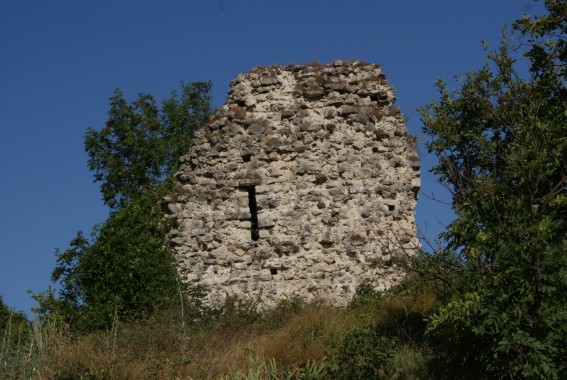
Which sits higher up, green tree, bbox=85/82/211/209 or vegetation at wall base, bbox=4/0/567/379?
green tree, bbox=85/82/211/209

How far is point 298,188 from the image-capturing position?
15.8 metres

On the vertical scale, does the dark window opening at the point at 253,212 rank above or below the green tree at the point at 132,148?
below

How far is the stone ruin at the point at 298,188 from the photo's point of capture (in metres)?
15.4

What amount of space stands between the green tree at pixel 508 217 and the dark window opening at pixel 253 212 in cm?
472

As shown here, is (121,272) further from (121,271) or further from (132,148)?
(132,148)

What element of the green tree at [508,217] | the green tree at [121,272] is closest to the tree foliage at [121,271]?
the green tree at [121,272]

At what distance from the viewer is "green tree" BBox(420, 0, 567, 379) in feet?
32.0

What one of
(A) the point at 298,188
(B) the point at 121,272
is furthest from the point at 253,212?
(B) the point at 121,272

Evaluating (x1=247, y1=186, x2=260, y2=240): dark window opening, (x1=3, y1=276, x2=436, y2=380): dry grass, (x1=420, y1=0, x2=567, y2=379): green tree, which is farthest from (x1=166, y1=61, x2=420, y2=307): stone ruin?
(x1=420, y1=0, x2=567, y2=379): green tree

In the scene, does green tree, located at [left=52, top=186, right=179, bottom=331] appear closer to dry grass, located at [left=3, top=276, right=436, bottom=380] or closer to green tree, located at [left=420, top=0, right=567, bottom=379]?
dry grass, located at [left=3, top=276, right=436, bottom=380]

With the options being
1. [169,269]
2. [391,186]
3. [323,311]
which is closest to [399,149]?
[391,186]

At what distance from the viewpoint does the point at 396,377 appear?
11.2 metres

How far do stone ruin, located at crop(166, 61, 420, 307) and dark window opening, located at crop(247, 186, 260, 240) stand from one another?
19 mm

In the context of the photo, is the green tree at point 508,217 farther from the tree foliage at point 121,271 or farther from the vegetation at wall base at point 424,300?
the tree foliage at point 121,271
